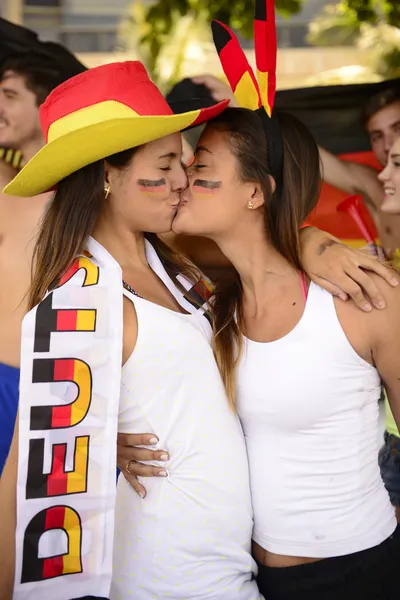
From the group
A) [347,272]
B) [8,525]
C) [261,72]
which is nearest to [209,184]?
[261,72]

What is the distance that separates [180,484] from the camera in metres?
1.82

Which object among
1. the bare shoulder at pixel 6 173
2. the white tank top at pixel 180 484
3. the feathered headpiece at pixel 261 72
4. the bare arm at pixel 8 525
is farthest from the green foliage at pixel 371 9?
the bare arm at pixel 8 525

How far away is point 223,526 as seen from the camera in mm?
1826

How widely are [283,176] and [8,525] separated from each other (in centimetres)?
112

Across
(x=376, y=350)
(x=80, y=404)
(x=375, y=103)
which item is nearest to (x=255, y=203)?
(x=376, y=350)

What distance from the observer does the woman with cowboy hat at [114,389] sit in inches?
66.4

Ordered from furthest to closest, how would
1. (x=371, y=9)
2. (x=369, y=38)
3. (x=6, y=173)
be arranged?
(x=369, y=38)
(x=371, y=9)
(x=6, y=173)

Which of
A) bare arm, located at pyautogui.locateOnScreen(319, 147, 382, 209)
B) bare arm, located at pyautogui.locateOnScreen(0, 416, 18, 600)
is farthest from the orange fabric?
bare arm, located at pyautogui.locateOnScreen(0, 416, 18, 600)

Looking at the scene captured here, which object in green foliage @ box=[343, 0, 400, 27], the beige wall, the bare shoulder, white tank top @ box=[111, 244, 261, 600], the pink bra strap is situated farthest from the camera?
the beige wall

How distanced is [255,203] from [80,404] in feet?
2.40

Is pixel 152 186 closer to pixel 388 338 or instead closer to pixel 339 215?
pixel 388 338

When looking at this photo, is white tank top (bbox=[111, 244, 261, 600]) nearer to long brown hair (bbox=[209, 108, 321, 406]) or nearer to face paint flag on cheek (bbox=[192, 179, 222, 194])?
long brown hair (bbox=[209, 108, 321, 406])

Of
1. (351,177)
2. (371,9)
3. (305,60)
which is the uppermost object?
(305,60)

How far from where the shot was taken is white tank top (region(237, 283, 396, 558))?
1853 mm
